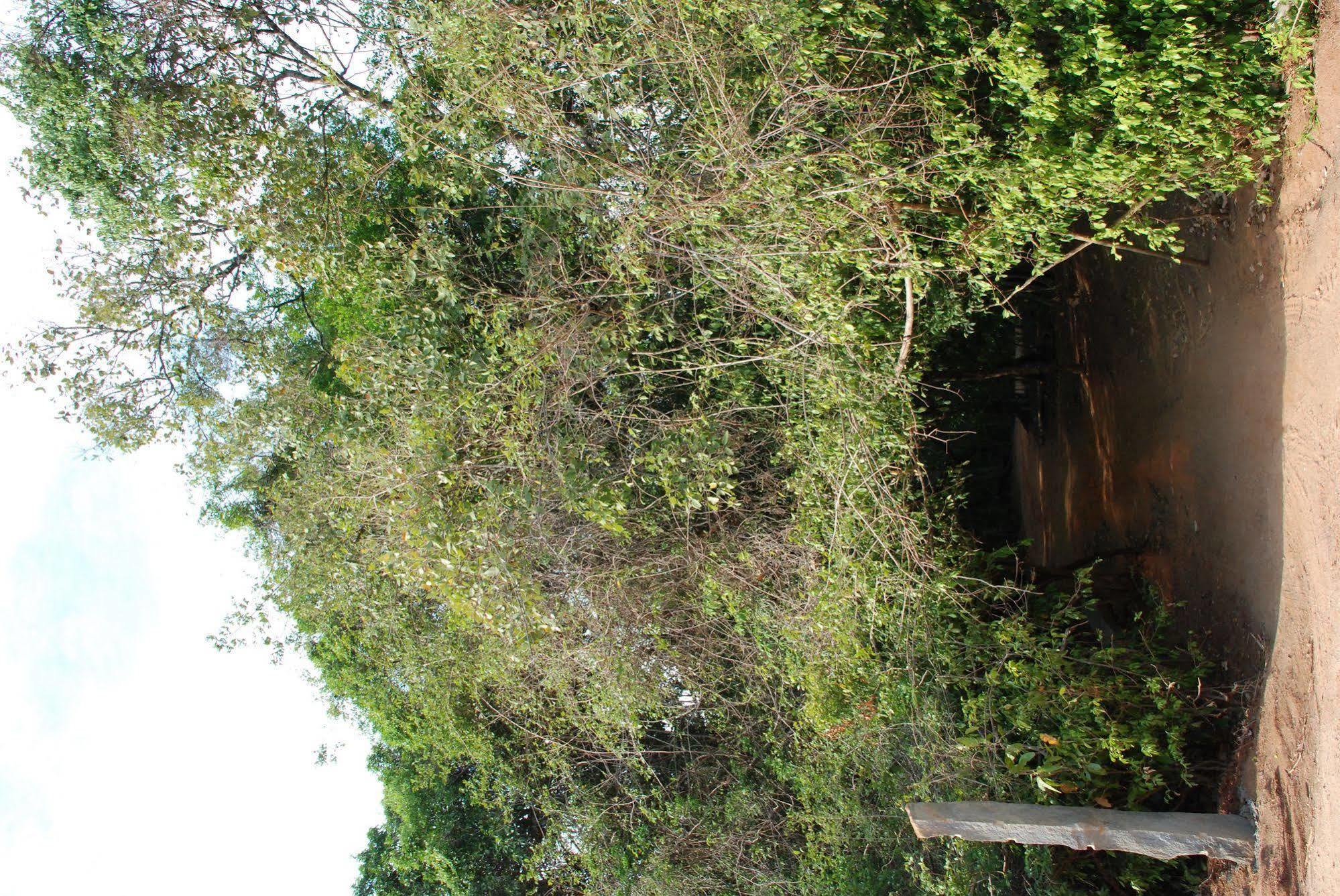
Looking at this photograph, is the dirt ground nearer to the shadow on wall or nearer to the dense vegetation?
the shadow on wall

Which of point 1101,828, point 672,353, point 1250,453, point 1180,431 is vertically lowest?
point 1101,828

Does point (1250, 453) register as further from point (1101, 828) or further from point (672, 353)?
point (672, 353)

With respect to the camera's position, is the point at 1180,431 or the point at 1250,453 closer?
the point at 1250,453

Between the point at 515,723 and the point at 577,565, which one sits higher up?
the point at 577,565

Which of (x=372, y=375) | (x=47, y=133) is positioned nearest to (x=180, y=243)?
(x=47, y=133)

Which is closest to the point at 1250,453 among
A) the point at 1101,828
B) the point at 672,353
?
the point at 1101,828

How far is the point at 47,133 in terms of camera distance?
362 inches

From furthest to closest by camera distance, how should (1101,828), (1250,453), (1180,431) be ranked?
(1180,431), (1250,453), (1101,828)

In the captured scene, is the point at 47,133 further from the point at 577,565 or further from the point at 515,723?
the point at 515,723

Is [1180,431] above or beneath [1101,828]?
above

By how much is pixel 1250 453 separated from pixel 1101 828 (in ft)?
10.6

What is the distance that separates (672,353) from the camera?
7840 millimetres

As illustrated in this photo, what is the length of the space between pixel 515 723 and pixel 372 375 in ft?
16.0

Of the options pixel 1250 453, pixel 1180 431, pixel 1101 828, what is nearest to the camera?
pixel 1101 828
